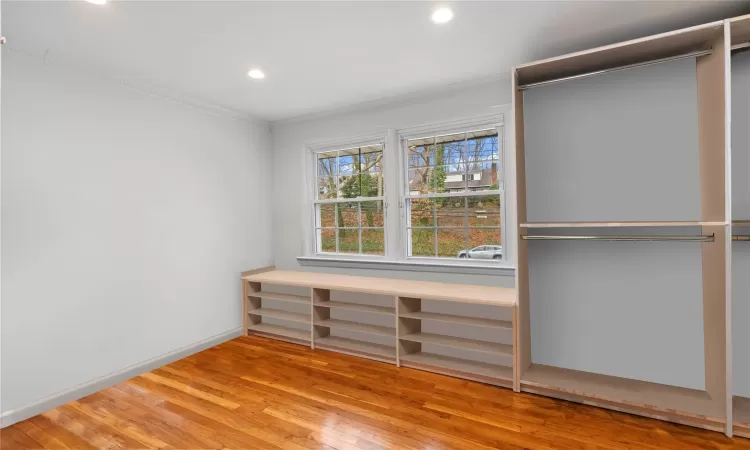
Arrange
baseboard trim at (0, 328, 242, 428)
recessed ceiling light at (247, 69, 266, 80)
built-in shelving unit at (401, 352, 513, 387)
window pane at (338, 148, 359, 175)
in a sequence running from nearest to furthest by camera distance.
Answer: baseboard trim at (0, 328, 242, 428) → built-in shelving unit at (401, 352, 513, 387) → recessed ceiling light at (247, 69, 266, 80) → window pane at (338, 148, 359, 175)

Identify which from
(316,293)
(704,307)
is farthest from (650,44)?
(316,293)

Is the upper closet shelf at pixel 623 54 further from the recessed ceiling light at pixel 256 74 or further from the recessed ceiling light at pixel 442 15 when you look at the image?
the recessed ceiling light at pixel 256 74

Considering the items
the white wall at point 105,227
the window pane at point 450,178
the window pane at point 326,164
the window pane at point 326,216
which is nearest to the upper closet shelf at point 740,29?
the window pane at point 450,178

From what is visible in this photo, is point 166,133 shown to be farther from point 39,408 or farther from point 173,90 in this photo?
point 39,408

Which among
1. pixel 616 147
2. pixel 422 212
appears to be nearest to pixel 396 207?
pixel 422 212

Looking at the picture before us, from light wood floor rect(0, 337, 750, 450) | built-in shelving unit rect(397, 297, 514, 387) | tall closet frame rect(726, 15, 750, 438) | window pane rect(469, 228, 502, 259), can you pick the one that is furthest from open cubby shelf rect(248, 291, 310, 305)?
tall closet frame rect(726, 15, 750, 438)

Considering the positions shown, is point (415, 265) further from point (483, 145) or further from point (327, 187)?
point (327, 187)

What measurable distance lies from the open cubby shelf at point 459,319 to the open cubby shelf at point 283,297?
1164mm

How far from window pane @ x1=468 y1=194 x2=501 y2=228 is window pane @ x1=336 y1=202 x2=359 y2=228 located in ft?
4.37

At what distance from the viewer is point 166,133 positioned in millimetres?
3527

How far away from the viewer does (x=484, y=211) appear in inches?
138

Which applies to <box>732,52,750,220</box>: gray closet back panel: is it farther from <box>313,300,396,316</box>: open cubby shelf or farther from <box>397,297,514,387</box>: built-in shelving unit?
<box>313,300,396,316</box>: open cubby shelf

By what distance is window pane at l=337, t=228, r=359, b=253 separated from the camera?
14.1 ft

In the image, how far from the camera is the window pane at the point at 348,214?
4279 millimetres
